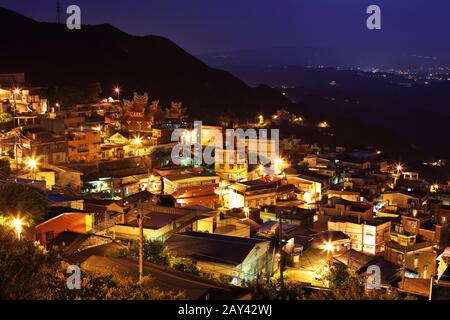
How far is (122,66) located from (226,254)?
160ft

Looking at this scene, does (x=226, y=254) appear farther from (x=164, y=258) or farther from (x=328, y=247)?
(x=328, y=247)

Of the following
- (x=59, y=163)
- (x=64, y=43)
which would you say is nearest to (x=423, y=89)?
(x=64, y=43)

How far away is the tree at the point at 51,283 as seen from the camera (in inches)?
279

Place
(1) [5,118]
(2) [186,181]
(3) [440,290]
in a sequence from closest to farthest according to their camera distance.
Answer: (3) [440,290] < (2) [186,181] < (1) [5,118]

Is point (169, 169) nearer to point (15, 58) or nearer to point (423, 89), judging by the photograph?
point (15, 58)

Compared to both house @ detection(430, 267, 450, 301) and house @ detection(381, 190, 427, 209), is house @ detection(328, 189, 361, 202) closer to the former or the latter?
house @ detection(381, 190, 427, 209)

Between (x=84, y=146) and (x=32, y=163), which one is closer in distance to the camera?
(x=32, y=163)

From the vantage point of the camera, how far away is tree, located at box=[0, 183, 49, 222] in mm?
12352

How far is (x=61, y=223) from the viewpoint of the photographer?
42.6ft

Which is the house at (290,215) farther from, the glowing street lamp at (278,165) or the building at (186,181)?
the glowing street lamp at (278,165)

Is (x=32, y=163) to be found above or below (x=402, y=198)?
above

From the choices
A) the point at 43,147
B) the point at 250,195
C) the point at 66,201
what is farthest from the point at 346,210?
the point at 43,147

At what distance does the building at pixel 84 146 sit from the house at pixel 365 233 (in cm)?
1126
